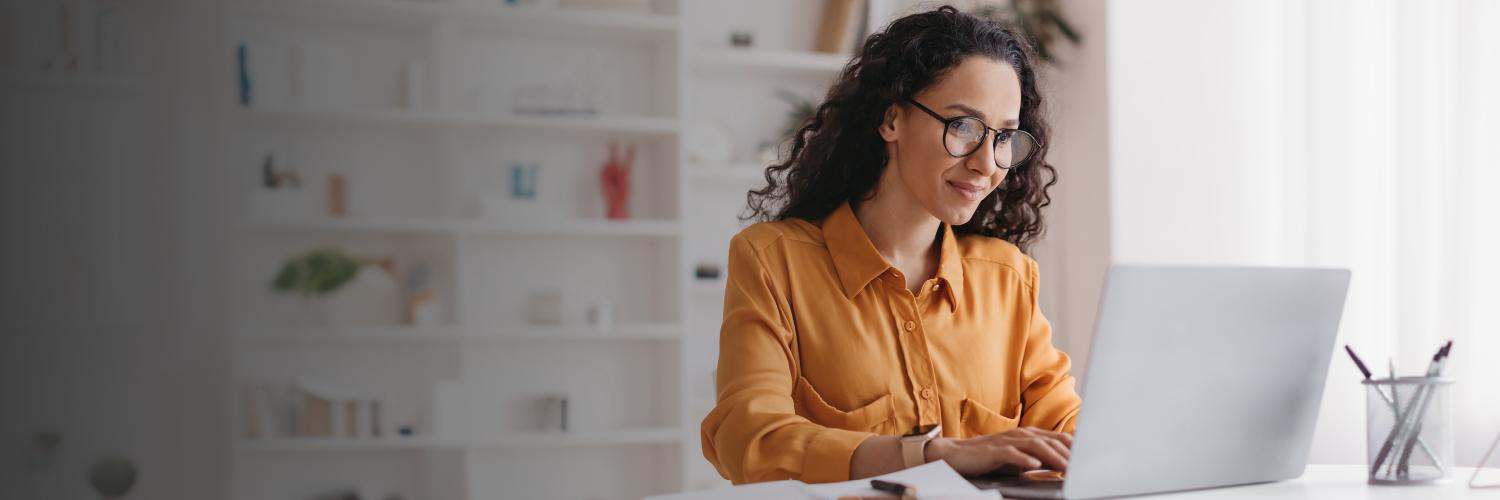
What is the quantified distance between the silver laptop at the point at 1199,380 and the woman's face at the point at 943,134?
39 cm

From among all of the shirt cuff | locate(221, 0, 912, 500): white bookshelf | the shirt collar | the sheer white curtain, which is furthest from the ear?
locate(221, 0, 912, 500): white bookshelf

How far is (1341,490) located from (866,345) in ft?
1.70

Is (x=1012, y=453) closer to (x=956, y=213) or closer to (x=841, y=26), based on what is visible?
(x=956, y=213)

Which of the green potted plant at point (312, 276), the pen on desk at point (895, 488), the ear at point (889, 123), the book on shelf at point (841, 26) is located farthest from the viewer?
the book on shelf at point (841, 26)

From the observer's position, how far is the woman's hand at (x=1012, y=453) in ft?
3.39

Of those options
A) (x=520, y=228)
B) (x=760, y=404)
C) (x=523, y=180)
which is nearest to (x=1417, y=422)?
(x=760, y=404)

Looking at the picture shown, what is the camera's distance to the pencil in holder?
112 centimetres

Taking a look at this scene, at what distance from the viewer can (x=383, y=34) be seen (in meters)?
3.34

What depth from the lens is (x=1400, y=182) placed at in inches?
95.7

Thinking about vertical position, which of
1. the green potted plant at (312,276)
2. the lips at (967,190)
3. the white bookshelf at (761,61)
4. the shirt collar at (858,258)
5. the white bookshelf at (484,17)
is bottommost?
the green potted plant at (312,276)

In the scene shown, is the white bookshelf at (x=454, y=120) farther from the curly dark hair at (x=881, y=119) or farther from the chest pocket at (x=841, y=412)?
the chest pocket at (x=841, y=412)

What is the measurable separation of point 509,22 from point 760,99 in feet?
2.64

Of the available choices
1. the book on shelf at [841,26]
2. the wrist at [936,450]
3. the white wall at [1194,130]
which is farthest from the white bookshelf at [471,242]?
the wrist at [936,450]

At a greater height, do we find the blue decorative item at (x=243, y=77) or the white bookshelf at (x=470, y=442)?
the blue decorative item at (x=243, y=77)
